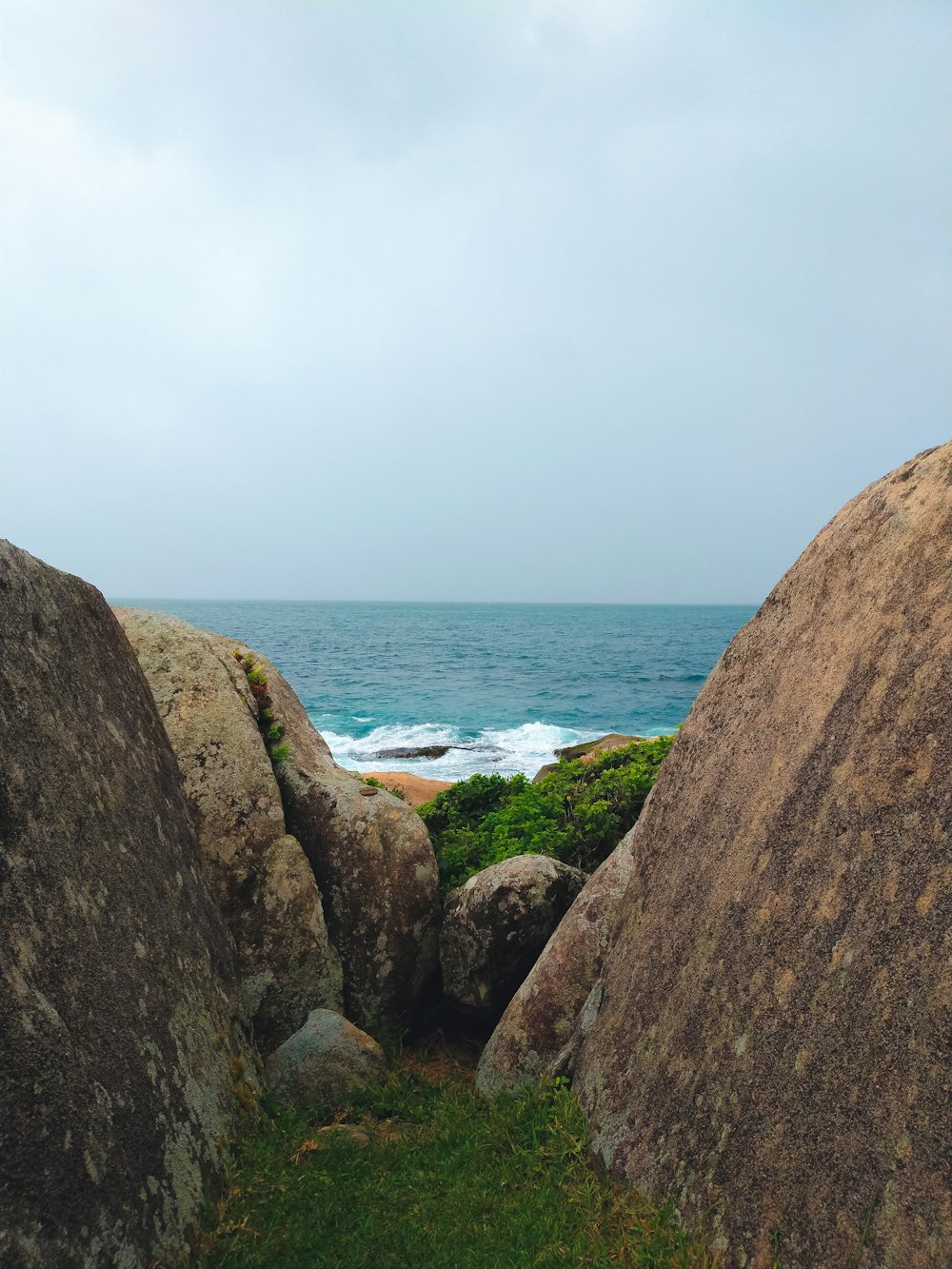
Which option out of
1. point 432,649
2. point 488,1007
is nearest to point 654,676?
point 432,649

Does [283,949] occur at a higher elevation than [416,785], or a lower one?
higher

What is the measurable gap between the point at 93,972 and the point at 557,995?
12.2 ft

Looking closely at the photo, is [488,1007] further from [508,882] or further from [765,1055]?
[765,1055]

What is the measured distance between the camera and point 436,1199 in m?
5.27

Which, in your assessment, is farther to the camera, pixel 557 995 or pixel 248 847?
pixel 248 847

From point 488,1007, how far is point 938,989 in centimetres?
508

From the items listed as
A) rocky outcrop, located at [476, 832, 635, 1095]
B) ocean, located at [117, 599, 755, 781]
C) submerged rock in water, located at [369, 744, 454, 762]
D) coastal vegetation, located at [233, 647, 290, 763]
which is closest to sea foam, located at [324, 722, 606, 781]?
ocean, located at [117, 599, 755, 781]

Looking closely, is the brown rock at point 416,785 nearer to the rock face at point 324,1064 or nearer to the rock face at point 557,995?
the rock face at point 324,1064

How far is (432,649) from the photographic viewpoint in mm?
91500

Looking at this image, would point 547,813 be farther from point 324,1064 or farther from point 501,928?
point 324,1064

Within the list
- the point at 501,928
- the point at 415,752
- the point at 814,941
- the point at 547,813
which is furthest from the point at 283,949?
the point at 415,752

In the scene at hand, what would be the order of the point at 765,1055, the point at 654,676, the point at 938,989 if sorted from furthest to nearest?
the point at 654,676, the point at 765,1055, the point at 938,989

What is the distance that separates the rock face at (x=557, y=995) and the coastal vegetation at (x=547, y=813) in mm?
2128

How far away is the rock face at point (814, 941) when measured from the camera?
3.76m
